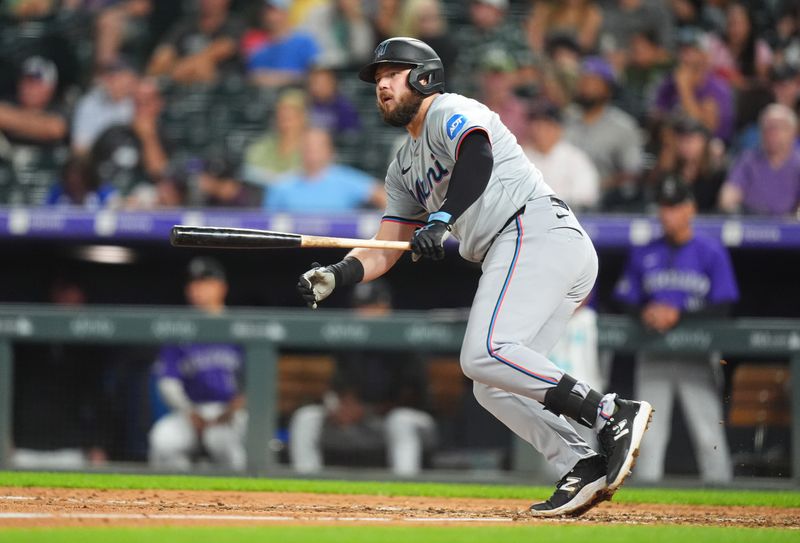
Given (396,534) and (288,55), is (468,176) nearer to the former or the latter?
(396,534)

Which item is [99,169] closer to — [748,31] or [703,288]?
[703,288]

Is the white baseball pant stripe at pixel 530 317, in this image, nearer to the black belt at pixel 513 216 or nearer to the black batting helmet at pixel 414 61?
the black belt at pixel 513 216

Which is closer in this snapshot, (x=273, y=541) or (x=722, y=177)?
(x=273, y=541)

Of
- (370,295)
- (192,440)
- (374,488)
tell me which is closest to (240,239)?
(374,488)

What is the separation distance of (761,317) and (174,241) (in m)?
4.72

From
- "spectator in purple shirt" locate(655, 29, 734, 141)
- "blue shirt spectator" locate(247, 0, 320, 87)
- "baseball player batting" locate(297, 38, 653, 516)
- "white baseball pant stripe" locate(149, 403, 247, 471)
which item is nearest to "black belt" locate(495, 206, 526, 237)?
"baseball player batting" locate(297, 38, 653, 516)

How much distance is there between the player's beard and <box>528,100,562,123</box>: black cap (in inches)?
140

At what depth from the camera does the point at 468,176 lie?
3.97 meters

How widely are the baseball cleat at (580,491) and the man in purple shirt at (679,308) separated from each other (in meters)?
2.20

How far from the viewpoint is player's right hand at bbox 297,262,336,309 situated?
427cm

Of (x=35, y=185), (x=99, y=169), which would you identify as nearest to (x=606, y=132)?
(x=99, y=169)

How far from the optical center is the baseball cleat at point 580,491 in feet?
13.4

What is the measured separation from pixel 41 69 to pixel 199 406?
3867 mm

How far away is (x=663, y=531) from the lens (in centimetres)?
385
